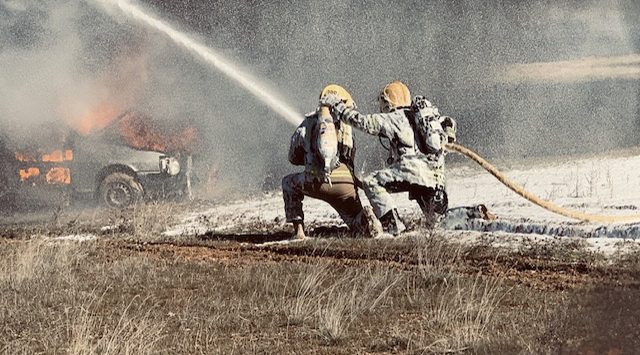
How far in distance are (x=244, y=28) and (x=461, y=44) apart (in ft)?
21.0

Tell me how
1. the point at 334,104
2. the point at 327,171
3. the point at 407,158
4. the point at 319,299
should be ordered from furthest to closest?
the point at 327,171
the point at 407,158
the point at 334,104
the point at 319,299

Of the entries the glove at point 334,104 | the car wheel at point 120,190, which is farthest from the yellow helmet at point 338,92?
the car wheel at point 120,190

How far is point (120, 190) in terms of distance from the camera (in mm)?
18828

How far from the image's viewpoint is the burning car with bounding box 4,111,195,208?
1884cm

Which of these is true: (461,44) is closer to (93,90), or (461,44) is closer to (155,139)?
(93,90)

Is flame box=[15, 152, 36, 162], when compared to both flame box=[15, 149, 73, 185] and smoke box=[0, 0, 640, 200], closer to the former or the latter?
flame box=[15, 149, 73, 185]

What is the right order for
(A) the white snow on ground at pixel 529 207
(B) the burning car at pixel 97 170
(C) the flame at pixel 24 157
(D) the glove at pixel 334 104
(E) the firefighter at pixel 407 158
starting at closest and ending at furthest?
(A) the white snow on ground at pixel 529 207, (D) the glove at pixel 334 104, (E) the firefighter at pixel 407 158, (B) the burning car at pixel 97 170, (C) the flame at pixel 24 157

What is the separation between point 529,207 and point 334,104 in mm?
2888

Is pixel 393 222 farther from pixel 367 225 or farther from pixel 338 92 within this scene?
pixel 338 92

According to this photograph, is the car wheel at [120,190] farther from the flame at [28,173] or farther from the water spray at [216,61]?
the water spray at [216,61]

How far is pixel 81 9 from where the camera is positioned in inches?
1087

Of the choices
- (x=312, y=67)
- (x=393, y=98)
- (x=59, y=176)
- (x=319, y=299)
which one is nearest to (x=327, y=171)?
(x=393, y=98)

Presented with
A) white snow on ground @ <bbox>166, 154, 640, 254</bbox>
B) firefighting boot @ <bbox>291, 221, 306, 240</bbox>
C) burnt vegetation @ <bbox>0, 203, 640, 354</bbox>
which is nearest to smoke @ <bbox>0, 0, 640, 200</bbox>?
white snow on ground @ <bbox>166, 154, 640, 254</bbox>

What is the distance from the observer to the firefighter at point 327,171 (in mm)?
11688
